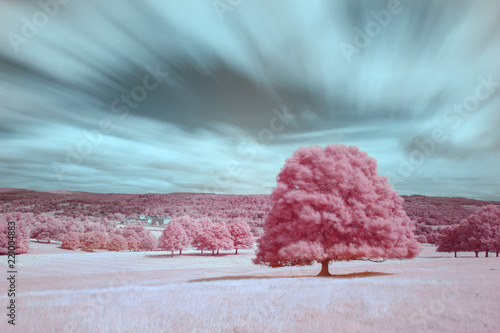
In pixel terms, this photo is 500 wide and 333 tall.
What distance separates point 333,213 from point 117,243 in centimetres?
11655

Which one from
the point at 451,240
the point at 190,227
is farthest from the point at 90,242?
the point at 451,240

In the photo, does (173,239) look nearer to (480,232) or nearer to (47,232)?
(47,232)

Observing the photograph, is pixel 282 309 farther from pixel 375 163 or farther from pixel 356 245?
pixel 375 163

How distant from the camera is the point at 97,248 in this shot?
11950 cm

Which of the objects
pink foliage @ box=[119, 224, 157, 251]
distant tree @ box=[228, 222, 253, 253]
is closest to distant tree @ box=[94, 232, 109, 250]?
pink foliage @ box=[119, 224, 157, 251]

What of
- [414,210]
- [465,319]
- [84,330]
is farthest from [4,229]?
[414,210]

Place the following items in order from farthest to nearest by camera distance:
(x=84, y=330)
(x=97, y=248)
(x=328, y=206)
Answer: (x=97, y=248), (x=328, y=206), (x=84, y=330)

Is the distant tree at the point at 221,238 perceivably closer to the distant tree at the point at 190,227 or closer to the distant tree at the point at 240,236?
the distant tree at the point at 240,236

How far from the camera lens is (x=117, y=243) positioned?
404 feet

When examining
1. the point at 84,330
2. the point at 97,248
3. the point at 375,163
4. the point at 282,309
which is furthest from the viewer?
the point at 97,248

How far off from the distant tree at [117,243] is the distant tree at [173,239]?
30.8 metres

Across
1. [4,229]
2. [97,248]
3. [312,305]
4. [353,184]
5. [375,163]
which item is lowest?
[97,248]

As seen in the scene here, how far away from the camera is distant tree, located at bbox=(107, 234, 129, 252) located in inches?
4818

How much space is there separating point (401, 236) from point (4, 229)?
98266mm
